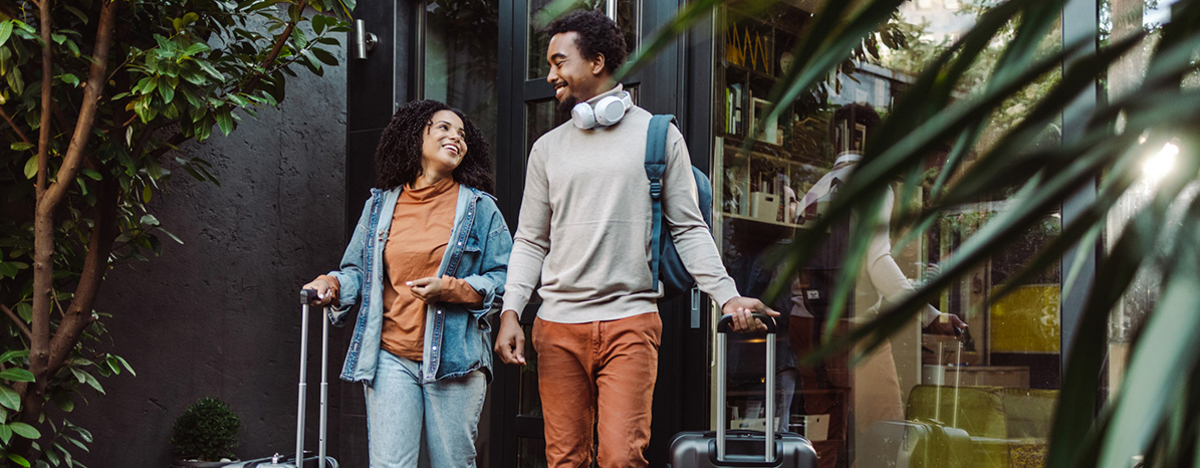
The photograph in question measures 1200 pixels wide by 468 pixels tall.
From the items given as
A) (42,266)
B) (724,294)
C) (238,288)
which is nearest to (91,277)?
(42,266)

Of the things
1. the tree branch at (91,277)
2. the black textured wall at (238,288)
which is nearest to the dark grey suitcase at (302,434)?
the tree branch at (91,277)

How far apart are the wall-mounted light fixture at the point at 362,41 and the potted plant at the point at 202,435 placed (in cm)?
171

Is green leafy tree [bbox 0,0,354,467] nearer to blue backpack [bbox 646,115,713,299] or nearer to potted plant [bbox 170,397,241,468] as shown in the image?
potted plant [bbox 170,397,241,468]

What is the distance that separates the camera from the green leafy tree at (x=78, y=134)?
2.81 m

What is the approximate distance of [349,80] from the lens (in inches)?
181

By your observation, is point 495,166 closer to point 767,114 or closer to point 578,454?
point 578,454

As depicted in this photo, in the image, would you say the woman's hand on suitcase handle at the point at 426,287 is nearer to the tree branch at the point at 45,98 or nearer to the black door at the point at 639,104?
the black door at the point at 639,104

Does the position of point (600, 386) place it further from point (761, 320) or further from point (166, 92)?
point (166, 92)

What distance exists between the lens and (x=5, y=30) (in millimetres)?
2588

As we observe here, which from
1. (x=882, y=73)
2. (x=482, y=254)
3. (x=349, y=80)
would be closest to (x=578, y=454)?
(x=482, y=254)

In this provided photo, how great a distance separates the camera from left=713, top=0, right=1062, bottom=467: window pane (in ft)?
8.63

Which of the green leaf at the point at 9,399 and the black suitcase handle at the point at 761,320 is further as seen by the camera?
the green leaf at the point at 9,399

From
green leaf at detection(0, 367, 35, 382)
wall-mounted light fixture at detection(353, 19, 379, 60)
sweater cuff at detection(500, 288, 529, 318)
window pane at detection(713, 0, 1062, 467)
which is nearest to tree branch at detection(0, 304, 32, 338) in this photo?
green leaf at detection(0, 367, 35, 382)

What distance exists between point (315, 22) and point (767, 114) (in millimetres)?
3112
